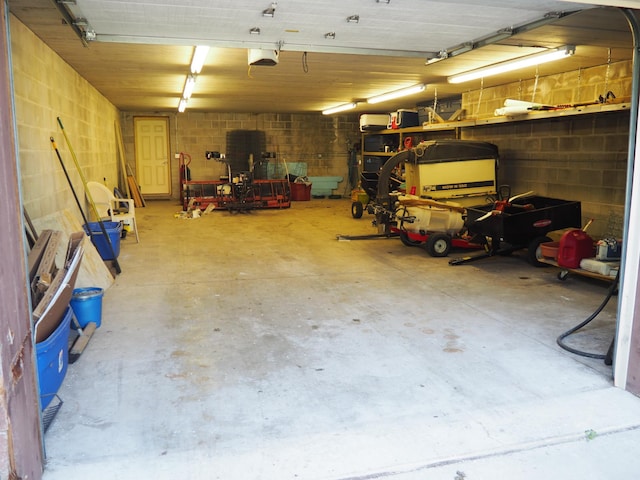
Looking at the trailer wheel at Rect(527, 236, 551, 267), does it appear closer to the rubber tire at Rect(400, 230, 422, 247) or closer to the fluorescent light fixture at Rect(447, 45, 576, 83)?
the rubber tire at Rect(400, 230, 422, 247)

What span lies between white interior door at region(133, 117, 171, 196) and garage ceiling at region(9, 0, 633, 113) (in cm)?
554

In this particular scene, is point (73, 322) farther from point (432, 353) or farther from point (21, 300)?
point (432, 353)

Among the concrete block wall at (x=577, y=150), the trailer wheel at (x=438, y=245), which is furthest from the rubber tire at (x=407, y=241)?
the concrete block wall at (x=577, y=150)

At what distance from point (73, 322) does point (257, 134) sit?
11.3 m

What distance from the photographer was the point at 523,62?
619 centimetres

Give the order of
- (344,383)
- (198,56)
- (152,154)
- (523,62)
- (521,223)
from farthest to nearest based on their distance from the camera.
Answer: (152,154)
(523,62)
(521,223)
(198,56)
(344,383)

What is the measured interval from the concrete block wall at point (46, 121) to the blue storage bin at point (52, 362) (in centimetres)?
198

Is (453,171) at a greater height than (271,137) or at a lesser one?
lesser

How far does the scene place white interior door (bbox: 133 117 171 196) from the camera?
45.0 feet

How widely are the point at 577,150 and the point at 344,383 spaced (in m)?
5.66

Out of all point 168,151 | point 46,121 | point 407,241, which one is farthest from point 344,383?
point 168,151

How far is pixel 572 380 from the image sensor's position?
120 inches

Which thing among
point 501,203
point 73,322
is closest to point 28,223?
point 73,322

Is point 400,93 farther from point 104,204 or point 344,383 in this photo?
point 344,383
